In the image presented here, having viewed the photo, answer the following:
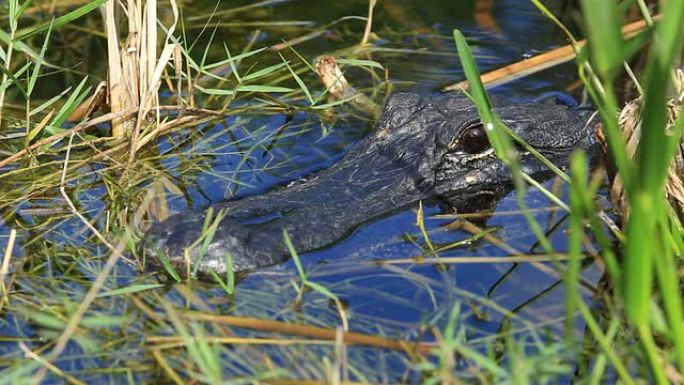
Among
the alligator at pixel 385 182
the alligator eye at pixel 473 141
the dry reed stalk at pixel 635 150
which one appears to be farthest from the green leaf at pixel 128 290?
the dry reed stalk at pixel 635 150

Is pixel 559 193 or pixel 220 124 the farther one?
pixel 220 124

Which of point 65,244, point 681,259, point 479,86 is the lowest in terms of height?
point 65,244

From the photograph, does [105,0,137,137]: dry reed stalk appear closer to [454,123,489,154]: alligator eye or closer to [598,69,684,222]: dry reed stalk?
[454,123,489,154]: alligator eye

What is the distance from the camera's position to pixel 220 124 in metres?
4.84

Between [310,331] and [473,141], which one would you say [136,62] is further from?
[310,331]

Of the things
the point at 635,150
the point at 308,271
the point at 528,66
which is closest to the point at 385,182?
the point at 308,271

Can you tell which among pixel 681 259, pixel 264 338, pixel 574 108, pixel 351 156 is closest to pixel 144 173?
pixel 351 156

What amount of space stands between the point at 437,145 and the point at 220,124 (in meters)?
1.35

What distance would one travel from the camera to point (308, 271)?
10.8 feet

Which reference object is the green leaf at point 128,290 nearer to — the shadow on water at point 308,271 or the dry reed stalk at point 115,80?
the shadow on water at point 308,271

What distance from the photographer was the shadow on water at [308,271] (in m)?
2.87

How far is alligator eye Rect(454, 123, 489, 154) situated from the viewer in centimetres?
383

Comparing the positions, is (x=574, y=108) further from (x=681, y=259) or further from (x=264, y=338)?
(x=264, y=338)

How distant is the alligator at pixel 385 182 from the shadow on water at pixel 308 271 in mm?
77
